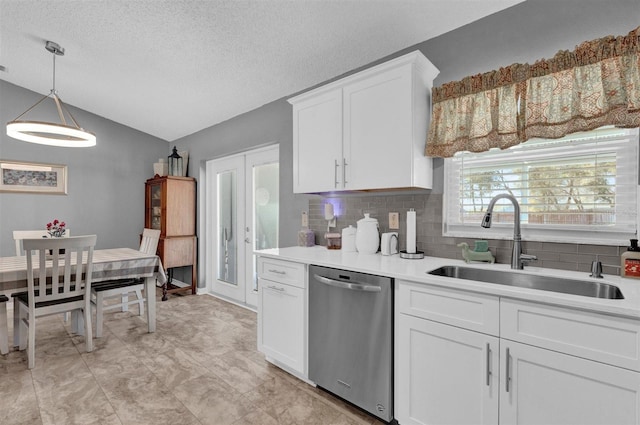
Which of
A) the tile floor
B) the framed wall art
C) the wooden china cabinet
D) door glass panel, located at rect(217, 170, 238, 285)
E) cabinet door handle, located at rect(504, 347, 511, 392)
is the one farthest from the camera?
the wooden china cabinet

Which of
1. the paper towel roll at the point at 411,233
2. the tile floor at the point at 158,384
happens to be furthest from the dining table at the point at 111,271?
the paper towel roll at the point at 411,233

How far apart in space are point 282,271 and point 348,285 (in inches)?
25.3

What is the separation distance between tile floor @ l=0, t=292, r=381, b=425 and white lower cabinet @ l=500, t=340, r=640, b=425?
88 centimetres

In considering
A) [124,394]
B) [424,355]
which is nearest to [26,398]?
[124,394]

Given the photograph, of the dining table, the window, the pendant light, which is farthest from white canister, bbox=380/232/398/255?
the pendant light

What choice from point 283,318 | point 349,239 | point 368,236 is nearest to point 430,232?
point 368,236

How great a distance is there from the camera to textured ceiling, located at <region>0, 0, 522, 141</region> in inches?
86.0

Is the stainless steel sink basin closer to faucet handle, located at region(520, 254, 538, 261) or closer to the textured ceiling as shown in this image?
faucet handle, located at region(520, 254, 538, 261)

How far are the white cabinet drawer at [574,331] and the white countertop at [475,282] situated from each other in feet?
0.14

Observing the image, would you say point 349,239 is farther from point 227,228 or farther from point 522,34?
point 227,228

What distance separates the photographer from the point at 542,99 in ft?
5.77

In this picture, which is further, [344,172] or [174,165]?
[174,165]

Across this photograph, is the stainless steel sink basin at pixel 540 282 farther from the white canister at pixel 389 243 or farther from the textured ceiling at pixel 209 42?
the textured ceiling at pixel 209 42

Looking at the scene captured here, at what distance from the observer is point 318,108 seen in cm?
256
